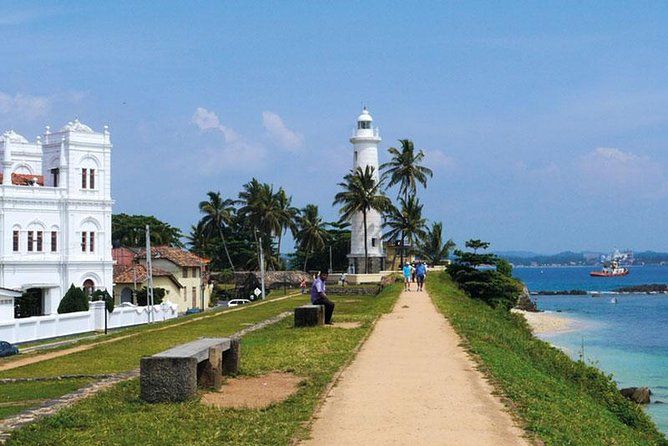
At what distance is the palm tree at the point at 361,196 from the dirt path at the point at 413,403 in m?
42.0

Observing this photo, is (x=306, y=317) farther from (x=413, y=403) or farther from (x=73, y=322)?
(x=73, y=322)

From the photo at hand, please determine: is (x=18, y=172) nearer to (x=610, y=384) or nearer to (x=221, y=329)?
(x=221, y=329)

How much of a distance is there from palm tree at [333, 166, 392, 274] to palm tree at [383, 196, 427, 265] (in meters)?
1.88

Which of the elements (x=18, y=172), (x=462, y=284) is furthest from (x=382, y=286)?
(x=18, y=172)

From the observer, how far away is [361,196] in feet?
197

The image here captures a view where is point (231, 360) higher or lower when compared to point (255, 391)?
higher

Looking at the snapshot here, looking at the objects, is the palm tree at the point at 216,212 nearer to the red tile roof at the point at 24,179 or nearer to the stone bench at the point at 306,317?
the red tile roof at the point at 24,179

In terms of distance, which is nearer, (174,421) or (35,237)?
(174,421)

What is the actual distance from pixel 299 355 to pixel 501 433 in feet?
23.2

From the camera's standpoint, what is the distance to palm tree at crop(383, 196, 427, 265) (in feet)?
205

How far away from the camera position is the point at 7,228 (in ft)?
163

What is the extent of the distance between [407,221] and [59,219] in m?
23.3

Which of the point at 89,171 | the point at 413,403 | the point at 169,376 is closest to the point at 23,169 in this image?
the point at 89,171

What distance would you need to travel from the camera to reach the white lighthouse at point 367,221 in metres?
62.8
